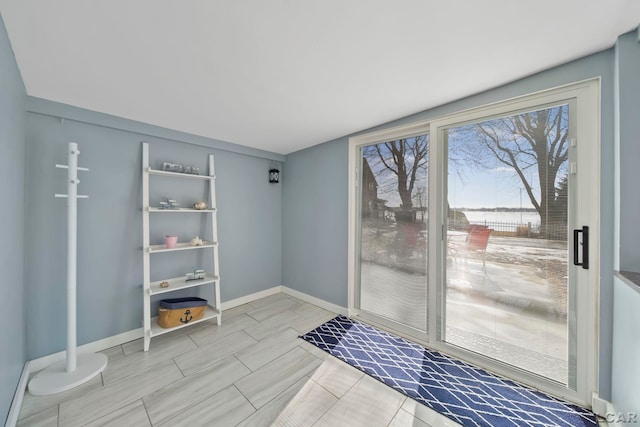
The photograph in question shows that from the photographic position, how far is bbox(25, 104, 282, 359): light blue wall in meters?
1.93

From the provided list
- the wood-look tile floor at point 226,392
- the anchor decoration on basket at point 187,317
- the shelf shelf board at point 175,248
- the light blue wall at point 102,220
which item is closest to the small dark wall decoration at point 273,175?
the light blue wall at point 102,220

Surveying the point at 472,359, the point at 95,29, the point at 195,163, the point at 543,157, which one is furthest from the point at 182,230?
the point at 543,157

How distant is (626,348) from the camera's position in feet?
3.84

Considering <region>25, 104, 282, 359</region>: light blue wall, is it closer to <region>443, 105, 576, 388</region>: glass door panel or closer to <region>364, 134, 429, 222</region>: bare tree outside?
<region>364, 134, 429, 222</region>: bare tree outside

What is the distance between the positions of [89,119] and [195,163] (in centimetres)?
96

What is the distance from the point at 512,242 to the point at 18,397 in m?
3.69

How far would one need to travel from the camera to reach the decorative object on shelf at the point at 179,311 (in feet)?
7.59

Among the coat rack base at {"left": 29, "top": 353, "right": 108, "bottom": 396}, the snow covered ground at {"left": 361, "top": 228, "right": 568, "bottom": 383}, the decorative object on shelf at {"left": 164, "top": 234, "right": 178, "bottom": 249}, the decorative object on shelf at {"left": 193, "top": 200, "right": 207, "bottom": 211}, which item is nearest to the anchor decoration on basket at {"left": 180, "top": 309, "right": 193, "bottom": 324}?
the coat rack base at {"left": 29, "top": 353, "right": 108, "bottom": 396}

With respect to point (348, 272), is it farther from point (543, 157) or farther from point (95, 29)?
point (95, 29)

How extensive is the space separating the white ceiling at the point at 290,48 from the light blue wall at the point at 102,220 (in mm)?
327

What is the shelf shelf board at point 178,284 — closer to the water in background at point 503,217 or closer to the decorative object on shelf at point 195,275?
the decorative object on shelf at point 195,275

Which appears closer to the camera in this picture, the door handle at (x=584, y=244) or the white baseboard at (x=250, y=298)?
the door handle at (x=584, y=244)

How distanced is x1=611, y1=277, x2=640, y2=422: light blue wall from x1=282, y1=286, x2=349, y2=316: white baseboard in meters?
2.10

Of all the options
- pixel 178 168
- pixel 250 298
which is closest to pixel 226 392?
pixel 250 298
